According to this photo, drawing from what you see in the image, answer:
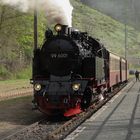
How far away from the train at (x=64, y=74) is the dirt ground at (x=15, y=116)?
102cm

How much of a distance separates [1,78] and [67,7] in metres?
26.9

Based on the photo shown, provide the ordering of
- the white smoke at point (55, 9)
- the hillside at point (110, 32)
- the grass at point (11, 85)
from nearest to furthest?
the white smoke at point (55, 9)
the grass at point (11, 85)
the hillside at point (110, 32)

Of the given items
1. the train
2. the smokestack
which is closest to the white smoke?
the smokestack

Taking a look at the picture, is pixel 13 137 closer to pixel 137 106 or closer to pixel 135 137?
pixel 135 137

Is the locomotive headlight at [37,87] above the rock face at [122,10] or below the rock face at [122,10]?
below

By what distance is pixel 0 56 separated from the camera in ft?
160

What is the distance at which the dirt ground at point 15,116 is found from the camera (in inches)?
625

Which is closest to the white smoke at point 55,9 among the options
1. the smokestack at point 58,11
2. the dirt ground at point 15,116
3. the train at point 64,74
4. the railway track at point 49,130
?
the smokestack at point 58,11

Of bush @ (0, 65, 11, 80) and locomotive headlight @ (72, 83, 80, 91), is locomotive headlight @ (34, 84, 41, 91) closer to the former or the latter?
locomotive headlight @ (72, 83, 80, 91)

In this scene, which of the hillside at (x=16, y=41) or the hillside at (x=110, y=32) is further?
the hillside at (x=110, y=32)

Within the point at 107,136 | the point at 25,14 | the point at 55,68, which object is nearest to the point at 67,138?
the point at 107,136

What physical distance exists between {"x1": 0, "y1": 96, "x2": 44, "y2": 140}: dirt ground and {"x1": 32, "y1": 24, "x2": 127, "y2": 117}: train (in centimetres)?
102

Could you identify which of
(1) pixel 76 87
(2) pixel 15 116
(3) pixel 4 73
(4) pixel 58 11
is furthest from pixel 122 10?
(1) pixel 76 87

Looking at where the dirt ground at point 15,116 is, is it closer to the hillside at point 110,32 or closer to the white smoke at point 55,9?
the white smoke at point 55,9
